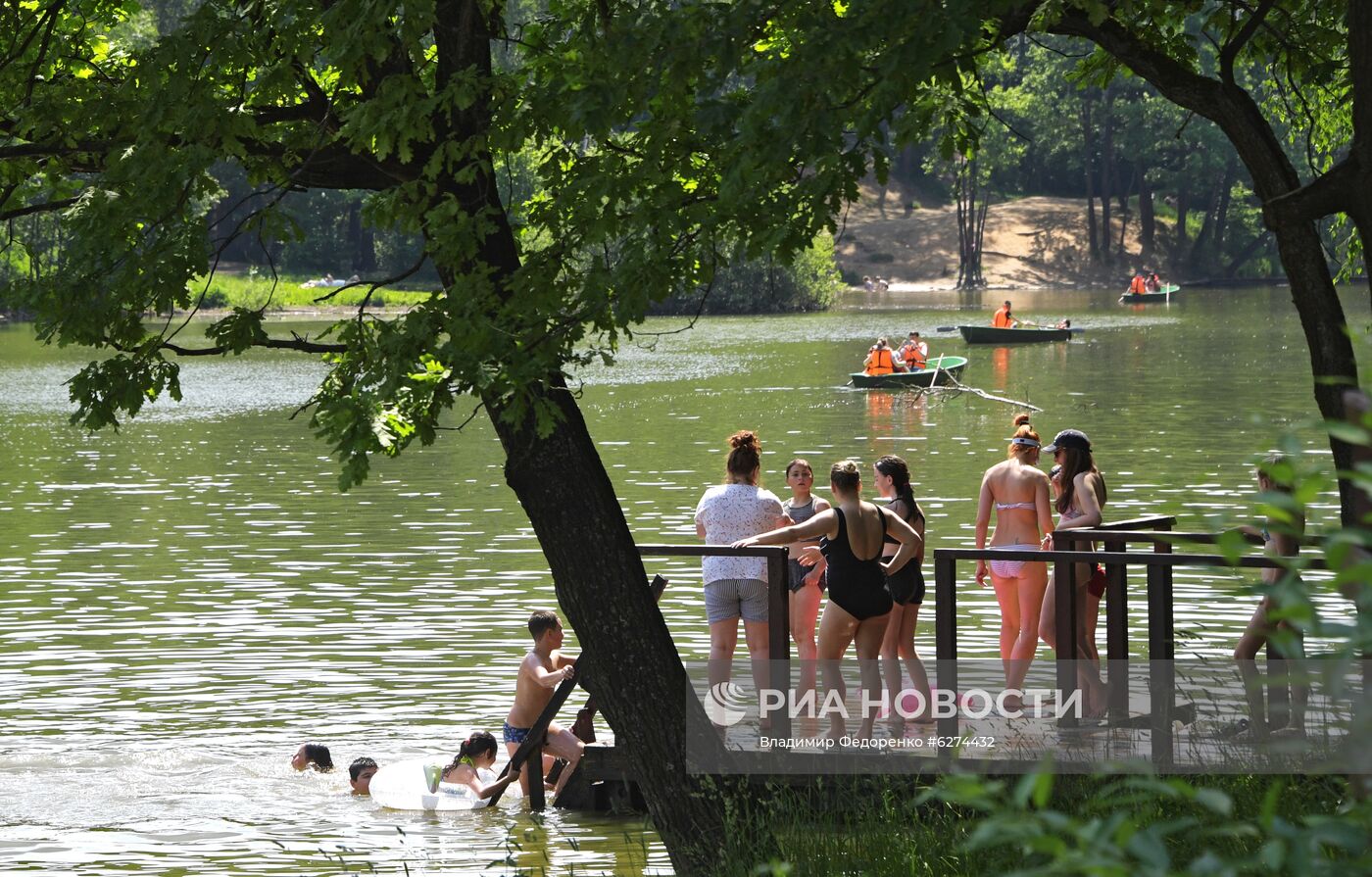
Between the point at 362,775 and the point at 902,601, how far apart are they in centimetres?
398

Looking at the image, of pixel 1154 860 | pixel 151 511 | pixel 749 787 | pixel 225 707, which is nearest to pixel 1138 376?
pixel 151 511

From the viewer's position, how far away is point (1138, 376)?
151 feet

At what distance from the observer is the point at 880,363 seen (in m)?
42.3

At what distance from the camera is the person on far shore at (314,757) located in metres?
12.7

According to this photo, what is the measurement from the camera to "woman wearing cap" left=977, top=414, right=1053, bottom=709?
10500mm

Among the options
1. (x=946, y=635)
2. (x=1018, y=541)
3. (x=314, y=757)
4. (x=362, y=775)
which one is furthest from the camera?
(x=314, y=757)

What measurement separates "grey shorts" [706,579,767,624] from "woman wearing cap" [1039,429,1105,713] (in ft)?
5.05

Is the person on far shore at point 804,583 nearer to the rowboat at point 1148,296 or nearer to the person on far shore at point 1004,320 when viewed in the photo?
the person on far shore at point 1004,320

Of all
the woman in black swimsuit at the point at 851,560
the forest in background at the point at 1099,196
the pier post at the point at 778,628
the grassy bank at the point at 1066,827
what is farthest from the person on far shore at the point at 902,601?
the forest in background at the point at 1099,196

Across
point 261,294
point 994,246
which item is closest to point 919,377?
point 261,294

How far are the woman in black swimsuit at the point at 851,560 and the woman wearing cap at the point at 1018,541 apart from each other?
80 cm

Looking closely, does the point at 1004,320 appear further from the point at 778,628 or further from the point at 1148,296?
the point at 778,628

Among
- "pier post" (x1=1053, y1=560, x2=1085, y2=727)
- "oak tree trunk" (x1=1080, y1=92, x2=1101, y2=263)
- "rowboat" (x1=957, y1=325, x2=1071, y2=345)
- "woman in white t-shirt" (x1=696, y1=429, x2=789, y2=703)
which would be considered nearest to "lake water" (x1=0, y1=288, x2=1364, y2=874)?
"pier post" (x1=1053, y1=560, x2=1085, y2=727)

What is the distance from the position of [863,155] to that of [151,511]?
21.6m
